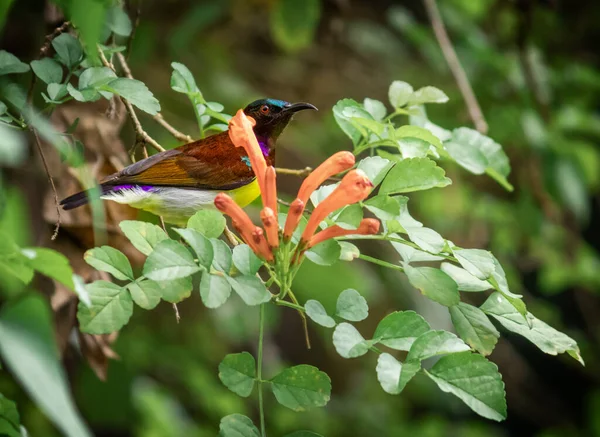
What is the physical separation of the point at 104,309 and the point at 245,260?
24 centimetres

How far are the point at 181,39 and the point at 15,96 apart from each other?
2.10 metres

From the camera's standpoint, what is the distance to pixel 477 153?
1723 millimetres

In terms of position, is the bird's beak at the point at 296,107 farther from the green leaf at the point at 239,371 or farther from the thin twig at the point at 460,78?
the green leaf at the point at 239,371

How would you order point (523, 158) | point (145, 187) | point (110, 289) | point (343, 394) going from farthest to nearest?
point (343, 394) → point (523, 158) → point (145, 187) → point (110, 289)

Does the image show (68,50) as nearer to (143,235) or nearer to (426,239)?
(143,235)

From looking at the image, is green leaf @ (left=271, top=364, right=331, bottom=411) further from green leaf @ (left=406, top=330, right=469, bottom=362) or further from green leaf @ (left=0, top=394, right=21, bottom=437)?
green leaf @ (left=0, top=394, right=21, bottom=437)

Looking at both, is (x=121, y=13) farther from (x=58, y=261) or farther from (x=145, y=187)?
(x=58, y=261)

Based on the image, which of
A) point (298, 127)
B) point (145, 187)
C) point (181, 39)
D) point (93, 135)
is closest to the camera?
point (145, 187)

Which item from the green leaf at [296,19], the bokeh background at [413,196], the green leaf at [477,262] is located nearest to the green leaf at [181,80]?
the green leaf at [477,262]

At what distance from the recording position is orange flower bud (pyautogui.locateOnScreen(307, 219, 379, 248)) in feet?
4.24

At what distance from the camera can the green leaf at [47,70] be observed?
4.80 ft

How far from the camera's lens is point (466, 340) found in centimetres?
131

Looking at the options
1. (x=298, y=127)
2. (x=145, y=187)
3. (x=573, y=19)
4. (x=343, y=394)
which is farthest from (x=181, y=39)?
(x=343, y=394)

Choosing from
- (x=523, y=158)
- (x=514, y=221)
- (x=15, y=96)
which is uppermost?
(x=15, y=96)
